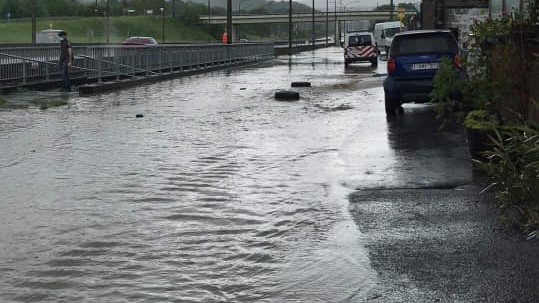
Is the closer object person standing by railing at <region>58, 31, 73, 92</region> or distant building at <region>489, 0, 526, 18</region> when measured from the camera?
distant building at <region>489, 0, 526, 18</region>

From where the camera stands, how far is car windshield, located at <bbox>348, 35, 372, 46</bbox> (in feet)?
159

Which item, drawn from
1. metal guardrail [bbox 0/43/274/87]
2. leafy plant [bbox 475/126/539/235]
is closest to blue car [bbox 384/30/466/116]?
leafy plant [bbox 475/126/539/235]

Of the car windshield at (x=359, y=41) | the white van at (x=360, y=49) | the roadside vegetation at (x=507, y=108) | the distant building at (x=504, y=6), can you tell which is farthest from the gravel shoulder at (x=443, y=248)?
the car windshield at (x=359, y=41)

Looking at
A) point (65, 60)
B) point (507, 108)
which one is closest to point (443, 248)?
point (507, 108)

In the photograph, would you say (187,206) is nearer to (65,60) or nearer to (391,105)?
(391,105)

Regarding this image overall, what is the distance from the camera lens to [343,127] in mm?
15008

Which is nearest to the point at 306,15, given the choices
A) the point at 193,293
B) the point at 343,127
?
the point at 343,127

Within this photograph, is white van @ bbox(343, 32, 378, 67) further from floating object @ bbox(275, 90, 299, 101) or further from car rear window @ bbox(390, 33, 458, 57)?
car rear window @ bbox(390, 33, 458, 57)

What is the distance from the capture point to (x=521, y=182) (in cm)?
Result: 651

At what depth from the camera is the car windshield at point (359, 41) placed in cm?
4838

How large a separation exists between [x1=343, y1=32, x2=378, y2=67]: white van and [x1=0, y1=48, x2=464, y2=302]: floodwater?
3163 cm

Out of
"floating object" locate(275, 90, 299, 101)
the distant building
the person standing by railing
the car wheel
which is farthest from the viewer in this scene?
the person standing by railing

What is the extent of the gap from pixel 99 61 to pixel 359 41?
2299cm

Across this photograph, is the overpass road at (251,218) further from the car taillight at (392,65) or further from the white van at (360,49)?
the white van at (360,49)
